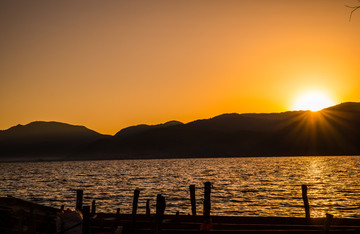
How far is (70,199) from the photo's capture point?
198ft

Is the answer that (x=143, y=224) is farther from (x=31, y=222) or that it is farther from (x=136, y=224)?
(x=31, y=222)

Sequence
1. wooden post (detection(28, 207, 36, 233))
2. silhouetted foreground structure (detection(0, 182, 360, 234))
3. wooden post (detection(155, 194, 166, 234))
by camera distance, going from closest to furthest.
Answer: wooden post (detection(155, 194, 166, 234)) → silhouetted foreground structure (detection(0, 182, 360, 234)) → wooden post (detection(28, 207, 36, 233))

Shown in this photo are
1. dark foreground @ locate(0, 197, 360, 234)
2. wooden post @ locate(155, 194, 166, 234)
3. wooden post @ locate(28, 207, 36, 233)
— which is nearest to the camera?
wooden post @ locate(155, 194, 166, 234)

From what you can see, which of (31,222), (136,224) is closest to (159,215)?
(136,224)

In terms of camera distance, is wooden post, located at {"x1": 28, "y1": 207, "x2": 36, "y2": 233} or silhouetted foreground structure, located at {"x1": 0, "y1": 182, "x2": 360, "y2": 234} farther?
wooden post, located at {"x1": 28, "y1": 207, "x2": 36, "y2": 233}

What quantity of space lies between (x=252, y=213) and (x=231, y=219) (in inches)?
758

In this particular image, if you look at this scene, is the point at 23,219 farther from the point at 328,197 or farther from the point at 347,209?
the point at 328,197

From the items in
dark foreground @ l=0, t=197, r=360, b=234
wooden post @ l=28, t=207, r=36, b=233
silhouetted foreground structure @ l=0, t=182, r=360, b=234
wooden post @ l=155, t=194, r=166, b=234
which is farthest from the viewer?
wooden post @ l=28, t=207, r=36, b=233

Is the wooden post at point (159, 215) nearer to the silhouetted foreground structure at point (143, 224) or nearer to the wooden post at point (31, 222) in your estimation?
the silhouetted foreground structure at point (143, 224)

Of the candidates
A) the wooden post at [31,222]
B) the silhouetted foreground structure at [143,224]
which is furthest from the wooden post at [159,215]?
the wooden post at [31,222]

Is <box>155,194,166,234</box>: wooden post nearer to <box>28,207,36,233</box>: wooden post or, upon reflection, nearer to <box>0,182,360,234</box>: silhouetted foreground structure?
<box>0,182,360,234</box>: silhouetted foreground structure

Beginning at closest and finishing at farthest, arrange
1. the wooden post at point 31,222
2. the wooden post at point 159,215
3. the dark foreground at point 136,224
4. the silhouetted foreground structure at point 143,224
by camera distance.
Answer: the wooden post at point 159,215 < the silhouetted foreground structure at point 143,224 < the dark foreground at point 136,224 < the wooden post at point 31,222

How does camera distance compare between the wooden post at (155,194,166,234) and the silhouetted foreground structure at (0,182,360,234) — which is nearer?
the wooden post at (155,194,166,234)

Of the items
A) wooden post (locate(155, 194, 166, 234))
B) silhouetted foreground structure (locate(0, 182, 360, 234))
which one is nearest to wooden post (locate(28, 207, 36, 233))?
silhouetted foreground structure (locate(0, 182, 360, 234))
